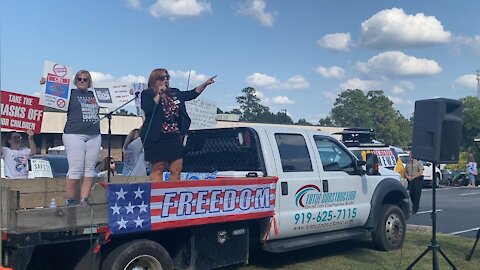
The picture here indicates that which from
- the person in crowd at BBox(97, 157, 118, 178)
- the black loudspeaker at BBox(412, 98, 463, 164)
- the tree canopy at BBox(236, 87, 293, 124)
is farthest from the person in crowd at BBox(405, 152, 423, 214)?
the tree canopy at BBox(236, 87, 293, 124)

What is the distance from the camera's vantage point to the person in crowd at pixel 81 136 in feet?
20.7

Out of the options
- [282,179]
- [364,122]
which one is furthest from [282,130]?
[364,122]

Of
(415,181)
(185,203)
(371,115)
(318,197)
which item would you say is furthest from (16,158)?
(371,115)

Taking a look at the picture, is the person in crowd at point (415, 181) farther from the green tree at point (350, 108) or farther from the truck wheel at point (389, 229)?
the green tree at point (350, 108)

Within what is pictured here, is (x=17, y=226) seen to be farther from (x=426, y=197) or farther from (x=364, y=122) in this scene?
(x=364, y=122)

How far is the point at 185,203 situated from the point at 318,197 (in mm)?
2402

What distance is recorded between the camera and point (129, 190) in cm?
579

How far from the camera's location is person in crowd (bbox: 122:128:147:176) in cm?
830

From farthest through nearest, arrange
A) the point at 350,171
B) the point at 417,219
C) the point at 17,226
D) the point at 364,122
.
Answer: the point at 364,122
the point at 417,219
the point at 350,171
the point at 17,226

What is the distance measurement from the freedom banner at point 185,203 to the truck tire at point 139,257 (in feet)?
0.55

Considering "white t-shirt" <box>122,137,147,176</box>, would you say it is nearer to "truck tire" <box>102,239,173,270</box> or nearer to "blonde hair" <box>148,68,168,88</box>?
"blonde hair" <box>148,68,168,88</box>

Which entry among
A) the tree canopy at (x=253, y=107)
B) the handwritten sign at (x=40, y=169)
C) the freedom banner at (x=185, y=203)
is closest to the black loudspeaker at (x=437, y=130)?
the freedom banner at (x=185, y=203)

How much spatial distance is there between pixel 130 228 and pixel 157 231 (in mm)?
506

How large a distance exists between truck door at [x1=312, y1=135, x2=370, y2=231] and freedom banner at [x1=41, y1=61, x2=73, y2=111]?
344 centimetres
